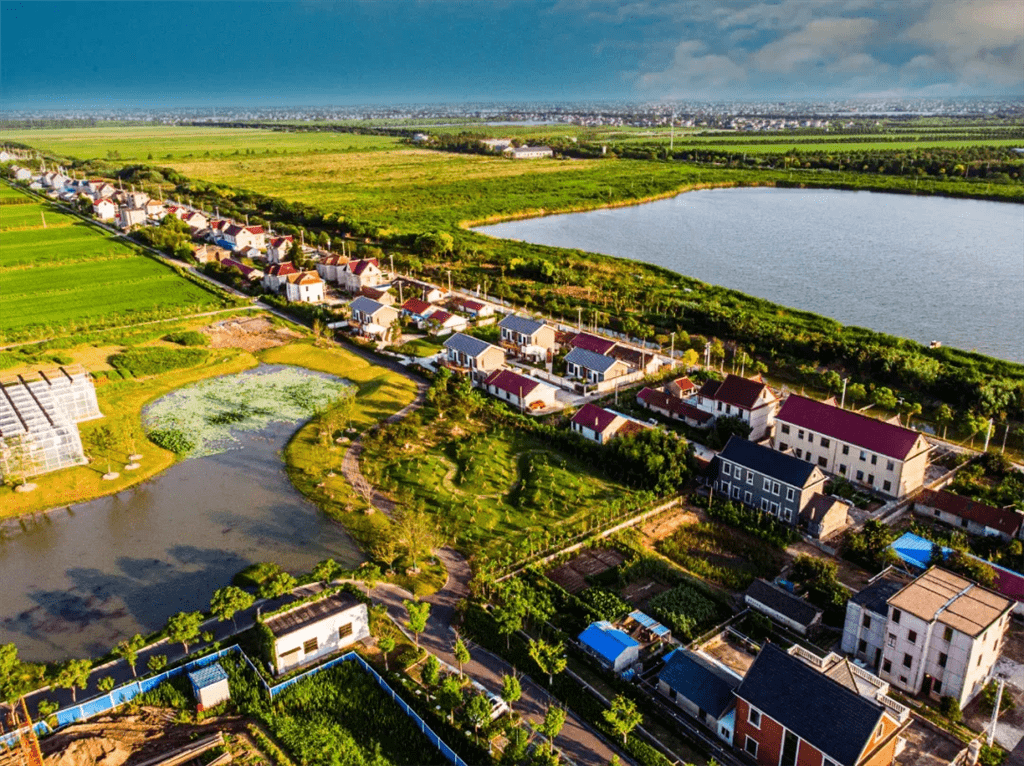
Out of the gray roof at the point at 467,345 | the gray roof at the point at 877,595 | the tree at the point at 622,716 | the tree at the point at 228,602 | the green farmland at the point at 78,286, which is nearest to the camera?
the tree at the point at 622,716

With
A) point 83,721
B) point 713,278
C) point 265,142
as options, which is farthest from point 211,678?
point 265,142

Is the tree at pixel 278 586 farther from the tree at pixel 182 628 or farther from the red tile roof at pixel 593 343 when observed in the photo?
the red tile roof at pixel 593 343

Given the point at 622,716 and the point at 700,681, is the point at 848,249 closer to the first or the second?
the point at 700,681

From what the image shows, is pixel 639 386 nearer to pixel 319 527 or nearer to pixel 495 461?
pixel 495 461

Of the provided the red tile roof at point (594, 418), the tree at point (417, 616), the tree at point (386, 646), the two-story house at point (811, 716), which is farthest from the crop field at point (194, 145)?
the two-story house at point (811, 716)

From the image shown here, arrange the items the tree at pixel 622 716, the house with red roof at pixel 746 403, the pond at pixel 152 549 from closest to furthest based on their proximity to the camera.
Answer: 1. the tree at pixel 622 716
2. the pond at pixel 152 549
3. the house with red roof at pixel 746 403

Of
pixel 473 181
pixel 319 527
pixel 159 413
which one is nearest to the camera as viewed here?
pixel 319 527
